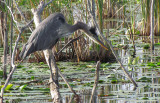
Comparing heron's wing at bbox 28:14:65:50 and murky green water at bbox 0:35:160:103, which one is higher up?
heron's wing at bbox 28:14:65:50

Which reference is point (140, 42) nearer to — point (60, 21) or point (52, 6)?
point (52, 6)

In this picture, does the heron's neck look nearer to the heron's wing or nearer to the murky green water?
the heron's wing

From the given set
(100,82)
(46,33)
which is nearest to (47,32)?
(46,33)

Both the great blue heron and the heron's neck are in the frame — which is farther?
the heron's neck

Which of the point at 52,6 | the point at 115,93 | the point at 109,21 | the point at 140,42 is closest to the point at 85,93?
the point at 115,93

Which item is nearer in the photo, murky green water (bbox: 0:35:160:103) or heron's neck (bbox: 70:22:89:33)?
murky green water (bbox: 0:35:160:103)

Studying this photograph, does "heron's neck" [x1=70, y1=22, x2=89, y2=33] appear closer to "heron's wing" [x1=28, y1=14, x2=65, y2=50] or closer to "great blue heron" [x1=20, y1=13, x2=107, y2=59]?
"great blue heron" [x1=20, y1=13, x2=107, y2=59]

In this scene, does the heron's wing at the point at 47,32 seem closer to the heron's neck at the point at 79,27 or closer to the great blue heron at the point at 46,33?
the great blue heron at the point at 46,33

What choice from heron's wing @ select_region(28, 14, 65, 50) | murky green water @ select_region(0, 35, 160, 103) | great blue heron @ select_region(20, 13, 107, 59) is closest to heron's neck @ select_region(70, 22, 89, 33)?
great blue heron @ select_region(20, 13, 107, 59)

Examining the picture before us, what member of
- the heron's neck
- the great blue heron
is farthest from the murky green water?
the heron's neck

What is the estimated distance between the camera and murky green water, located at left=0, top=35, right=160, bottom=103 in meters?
5.03

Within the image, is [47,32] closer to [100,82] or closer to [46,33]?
[46,33]

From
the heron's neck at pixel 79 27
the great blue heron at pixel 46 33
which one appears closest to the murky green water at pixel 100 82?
the great blue heron at pixel 46 33

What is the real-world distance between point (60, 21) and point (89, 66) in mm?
1808
